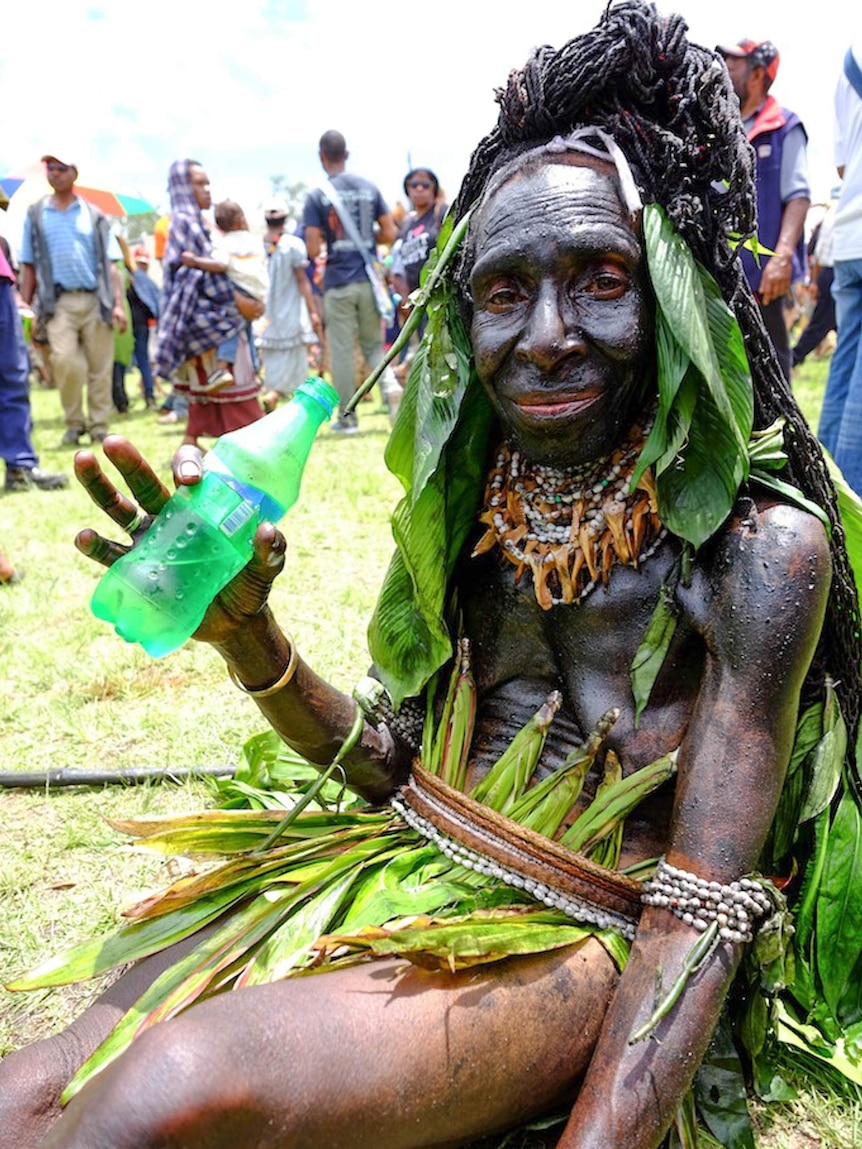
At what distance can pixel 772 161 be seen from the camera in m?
5.44

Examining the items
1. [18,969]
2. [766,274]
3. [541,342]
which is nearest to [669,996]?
[541,342]

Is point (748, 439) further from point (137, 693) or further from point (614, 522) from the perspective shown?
point (137, 693)

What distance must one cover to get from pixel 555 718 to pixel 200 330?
18.9 feet

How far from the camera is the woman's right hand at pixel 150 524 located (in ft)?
5.54

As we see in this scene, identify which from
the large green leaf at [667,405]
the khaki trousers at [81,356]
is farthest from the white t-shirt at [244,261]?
the large green leaf at [667,405]

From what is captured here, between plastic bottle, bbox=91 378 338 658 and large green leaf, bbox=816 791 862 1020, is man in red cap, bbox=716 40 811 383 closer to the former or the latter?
large green leaf, bbox=816 791 862 1020

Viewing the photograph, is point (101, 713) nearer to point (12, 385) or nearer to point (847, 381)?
point (847, 381)

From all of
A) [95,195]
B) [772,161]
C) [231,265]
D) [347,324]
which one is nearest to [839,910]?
[772,161]

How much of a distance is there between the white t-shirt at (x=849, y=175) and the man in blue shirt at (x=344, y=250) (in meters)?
5.36

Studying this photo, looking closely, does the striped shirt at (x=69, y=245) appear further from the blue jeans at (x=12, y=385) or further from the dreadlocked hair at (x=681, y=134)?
the dreadlocked hair at (x=681, y=134)

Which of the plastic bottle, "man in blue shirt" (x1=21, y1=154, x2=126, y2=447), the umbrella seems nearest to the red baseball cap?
A: the plastic bottle

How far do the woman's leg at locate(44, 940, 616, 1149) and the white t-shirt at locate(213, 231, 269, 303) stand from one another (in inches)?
262

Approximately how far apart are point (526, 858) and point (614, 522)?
61cm

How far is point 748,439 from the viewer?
1746 mm
